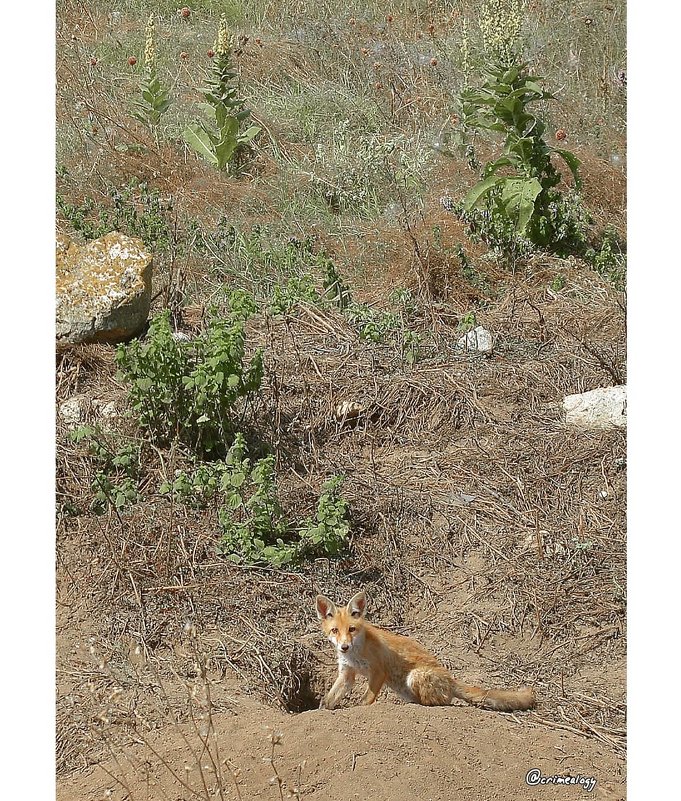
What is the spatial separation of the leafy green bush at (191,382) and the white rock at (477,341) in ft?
4.46

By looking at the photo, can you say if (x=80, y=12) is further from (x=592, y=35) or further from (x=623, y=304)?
(x=623, y=304)

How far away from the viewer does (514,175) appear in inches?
259

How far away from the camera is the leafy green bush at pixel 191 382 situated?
4781mm

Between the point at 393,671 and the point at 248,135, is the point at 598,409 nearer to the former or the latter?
the point at 393,671

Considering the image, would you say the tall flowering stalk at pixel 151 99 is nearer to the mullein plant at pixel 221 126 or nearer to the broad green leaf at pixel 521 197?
the mullein plant at pixel 221 126

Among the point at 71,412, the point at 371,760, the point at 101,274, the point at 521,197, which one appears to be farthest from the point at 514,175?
the point at 371,760

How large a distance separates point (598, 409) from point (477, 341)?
83 centimetres

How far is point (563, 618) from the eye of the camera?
4.35 meters

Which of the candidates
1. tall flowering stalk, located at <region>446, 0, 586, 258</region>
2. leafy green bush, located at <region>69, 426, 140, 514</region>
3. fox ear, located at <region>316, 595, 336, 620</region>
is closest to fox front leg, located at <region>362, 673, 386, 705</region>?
fox ear, located at <region>316, 595, 336, 620</region>

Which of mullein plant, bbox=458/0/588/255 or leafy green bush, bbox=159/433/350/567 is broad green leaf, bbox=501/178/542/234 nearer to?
mullein plant, bbox=458/0/588/255

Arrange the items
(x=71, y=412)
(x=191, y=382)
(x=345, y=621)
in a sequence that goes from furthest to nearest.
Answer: (x=71, y=412) < (x=191, y=382) < (x=345, y=621)

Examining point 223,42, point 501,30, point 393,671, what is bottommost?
point 393,671

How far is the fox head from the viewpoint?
3609 millimetres

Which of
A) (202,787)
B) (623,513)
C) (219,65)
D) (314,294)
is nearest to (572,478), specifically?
(623,513)
